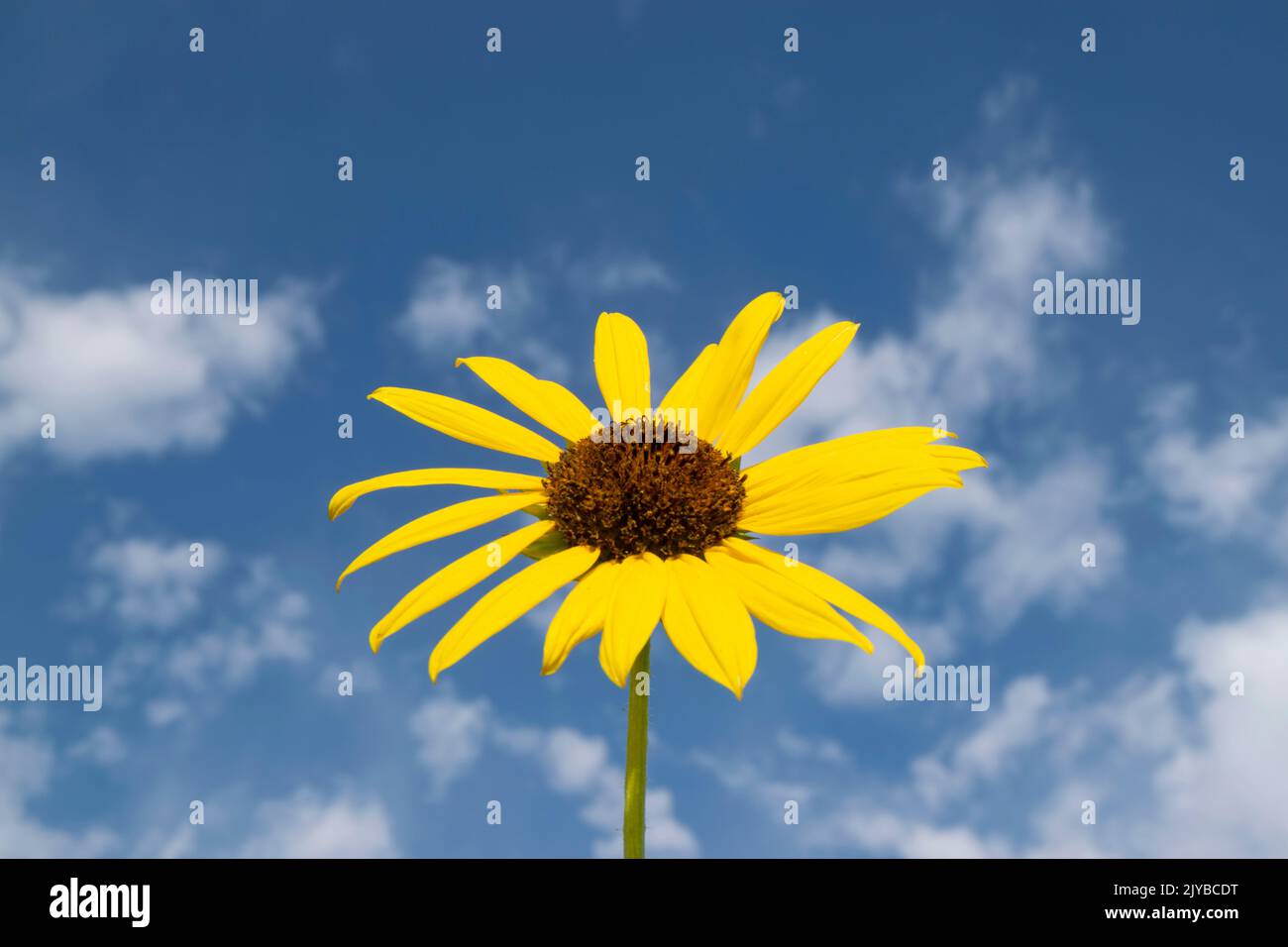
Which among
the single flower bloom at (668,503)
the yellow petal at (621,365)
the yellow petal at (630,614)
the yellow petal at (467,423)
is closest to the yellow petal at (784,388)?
the single flower bloom at (668,503)

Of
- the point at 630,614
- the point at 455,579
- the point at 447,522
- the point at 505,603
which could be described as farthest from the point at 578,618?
the point at 447,522

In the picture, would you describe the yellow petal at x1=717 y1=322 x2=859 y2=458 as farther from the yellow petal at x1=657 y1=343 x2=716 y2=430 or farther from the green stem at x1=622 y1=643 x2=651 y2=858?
the green stem at x1=622 y1=643 x2=651 y2=858

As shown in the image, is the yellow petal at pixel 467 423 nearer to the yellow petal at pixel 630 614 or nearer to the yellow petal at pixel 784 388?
the yellow petal at pixel 784 388

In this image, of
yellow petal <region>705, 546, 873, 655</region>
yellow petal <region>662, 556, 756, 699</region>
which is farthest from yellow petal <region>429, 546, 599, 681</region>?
yellow petal <region>705, 546, 873, 655</region>

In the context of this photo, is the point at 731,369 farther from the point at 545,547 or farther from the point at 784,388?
the point at 545,547
